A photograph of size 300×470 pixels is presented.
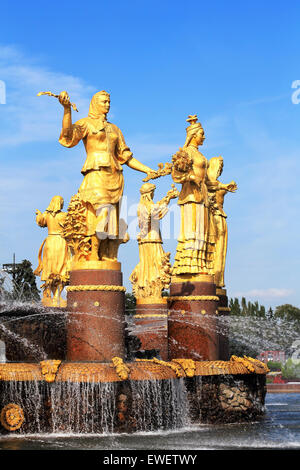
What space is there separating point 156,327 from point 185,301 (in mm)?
6972

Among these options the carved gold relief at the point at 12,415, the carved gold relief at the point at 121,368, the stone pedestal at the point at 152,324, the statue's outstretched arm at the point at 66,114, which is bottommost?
the carved gold relief at the point at 12,415

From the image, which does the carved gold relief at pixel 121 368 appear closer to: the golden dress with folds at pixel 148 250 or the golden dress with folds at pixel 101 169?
the golden dress with folds at pixel 101 169

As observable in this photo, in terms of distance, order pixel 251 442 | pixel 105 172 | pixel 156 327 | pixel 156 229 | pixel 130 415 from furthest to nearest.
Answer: pixel 156 229
pixel 156 327
pixel 105 172
pixel 130 415
pixel 251 442

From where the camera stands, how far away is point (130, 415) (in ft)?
41.0

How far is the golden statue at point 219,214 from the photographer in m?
18.6

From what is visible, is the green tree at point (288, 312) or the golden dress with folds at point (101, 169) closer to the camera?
the golden dress with folds at point (101, 169)

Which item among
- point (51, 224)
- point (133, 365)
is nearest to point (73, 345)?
point (133, 365)

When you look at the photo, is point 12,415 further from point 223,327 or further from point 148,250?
point 148,250

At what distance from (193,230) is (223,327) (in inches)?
152

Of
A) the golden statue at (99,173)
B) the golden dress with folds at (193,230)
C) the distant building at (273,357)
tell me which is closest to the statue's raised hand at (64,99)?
the golden statue at (99,173)

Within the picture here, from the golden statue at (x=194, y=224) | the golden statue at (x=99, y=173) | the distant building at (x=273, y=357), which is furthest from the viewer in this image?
the distant building at (x=273, y=357)

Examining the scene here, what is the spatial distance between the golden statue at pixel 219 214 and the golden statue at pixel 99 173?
3.83m

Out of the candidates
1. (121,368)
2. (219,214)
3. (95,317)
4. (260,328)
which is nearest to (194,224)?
(219,214)
